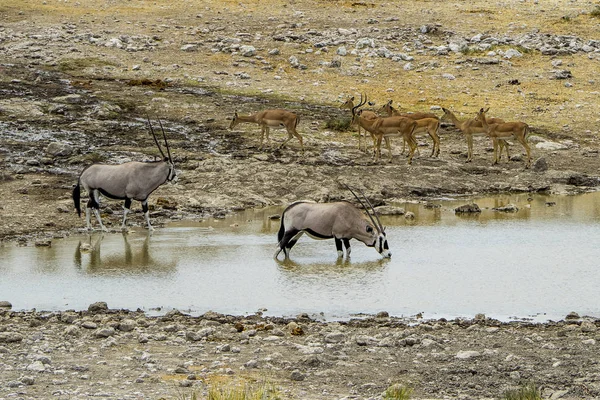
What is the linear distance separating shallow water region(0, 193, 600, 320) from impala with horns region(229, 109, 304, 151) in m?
6.66

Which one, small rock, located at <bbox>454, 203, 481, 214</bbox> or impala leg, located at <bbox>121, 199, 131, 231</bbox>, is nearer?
impala leg, located at <bbox>121, 199, 131, 231</bbox>

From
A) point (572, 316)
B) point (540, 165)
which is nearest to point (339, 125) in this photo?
point (540, 165)

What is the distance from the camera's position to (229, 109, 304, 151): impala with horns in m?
25.1

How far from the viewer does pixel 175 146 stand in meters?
23.9

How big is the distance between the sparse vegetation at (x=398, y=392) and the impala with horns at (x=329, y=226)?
694 centimetres

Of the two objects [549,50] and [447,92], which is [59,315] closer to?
[447,92]

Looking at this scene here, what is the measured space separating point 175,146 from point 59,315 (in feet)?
41.9

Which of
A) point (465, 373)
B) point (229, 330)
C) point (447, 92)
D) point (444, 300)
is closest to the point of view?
point (465, 373)

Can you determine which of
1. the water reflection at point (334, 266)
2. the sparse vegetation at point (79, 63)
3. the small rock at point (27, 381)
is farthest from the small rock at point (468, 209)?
the sparse vegetation at point (79, 63)

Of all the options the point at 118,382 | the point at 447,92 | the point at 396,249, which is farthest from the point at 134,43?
the point at 118,382

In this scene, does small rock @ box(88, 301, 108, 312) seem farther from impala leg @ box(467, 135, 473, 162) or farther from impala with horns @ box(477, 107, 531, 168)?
impala with horns @ box(477, 107, 531, 168)

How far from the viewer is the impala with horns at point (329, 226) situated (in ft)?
49.8

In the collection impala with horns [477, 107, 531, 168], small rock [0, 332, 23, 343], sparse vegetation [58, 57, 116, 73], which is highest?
sparse vegetation [58, 57, 116, 73]

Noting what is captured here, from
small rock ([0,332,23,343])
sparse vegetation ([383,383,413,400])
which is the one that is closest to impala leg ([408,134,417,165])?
small rock ([0,332,23,343])
